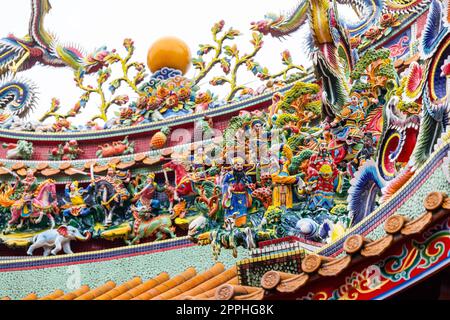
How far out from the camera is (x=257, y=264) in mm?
7430

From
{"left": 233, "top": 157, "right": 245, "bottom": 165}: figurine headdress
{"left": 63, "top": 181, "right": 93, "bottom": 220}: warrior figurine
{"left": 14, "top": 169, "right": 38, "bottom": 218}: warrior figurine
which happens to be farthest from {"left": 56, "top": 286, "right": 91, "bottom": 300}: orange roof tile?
{"left": 233, "top": 157, "right": 245, "bottom": 165}: figurine headdress

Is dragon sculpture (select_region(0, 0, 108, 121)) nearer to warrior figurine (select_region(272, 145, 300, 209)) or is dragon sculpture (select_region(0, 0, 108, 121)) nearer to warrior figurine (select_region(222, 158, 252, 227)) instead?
warrior figurine (select_region(222, 158, 252, 227))

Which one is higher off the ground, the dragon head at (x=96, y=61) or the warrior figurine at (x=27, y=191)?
the dragon head at (x=96, y=61)

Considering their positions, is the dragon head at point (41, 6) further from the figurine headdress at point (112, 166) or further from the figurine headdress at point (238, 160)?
the figurine headdress at point (238, 160)

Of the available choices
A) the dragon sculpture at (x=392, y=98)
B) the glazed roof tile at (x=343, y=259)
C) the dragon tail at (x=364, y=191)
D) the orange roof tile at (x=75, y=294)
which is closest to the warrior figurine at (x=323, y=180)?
the dragon sculpture at (x=392, y=98)

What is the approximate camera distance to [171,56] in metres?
12.6

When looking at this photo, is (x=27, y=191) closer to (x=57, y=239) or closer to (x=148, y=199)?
(x=57, y=239)

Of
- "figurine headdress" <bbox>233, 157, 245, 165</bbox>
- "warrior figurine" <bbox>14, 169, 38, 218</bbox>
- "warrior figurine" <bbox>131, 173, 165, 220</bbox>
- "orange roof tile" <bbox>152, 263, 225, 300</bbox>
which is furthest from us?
"warrior figurine" <bbox>14, 169, 38, 218</bbox>

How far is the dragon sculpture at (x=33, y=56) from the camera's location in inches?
518

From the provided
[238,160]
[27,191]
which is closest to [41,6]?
[27,191]

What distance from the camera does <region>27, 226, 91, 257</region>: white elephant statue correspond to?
11.4 meters

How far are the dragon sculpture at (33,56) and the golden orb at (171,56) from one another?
0.94 meters

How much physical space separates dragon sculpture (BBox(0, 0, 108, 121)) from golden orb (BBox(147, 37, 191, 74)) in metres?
0.94

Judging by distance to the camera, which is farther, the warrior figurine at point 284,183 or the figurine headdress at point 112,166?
the figurine headdress at point 112,166
